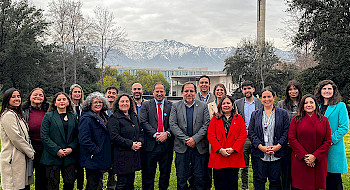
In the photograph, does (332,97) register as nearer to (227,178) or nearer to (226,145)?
(226,145)

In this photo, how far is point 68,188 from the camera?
475cm

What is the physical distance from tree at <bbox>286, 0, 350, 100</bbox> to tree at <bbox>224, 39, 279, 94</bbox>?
14.5 meters

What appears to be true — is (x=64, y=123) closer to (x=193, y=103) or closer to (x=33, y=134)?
(x=33, y=134)

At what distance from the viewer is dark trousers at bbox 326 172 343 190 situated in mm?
4591

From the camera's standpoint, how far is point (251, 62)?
38406mm

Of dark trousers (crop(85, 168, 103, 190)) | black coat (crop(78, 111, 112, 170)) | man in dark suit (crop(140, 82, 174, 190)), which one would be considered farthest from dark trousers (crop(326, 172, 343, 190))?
dark trousers (crop(85, 168, 103, 190))

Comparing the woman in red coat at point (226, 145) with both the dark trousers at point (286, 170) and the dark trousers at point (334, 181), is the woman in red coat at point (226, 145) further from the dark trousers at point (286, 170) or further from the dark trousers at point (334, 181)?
the dark trousers at point (334, 181)

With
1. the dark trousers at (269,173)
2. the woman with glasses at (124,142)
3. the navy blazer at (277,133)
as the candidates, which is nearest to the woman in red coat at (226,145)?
the navy blazer at (277,133)

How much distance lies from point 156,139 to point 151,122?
0.35 meters

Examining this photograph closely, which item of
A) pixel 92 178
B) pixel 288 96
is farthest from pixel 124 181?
pixel 288 96

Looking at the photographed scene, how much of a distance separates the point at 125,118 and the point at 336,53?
1905cm

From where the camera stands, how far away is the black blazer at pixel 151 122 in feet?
17.0

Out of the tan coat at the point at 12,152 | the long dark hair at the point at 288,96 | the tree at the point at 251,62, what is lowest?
the tan coat at the point at 12,152

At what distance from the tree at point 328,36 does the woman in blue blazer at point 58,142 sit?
18.7 m
